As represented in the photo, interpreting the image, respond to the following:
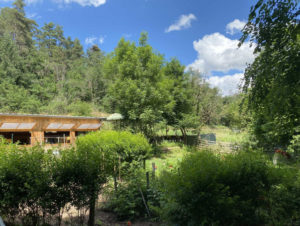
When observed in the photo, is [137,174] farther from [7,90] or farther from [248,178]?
[7,90]

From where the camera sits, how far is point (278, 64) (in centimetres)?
284

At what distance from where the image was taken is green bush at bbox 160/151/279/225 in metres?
2.56

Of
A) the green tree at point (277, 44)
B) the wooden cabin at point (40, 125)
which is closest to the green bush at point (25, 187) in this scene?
the green tree at point (277, 44)


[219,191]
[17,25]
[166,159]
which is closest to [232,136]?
[166,159]

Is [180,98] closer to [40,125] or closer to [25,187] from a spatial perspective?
[40,125]

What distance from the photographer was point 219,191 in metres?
2.58

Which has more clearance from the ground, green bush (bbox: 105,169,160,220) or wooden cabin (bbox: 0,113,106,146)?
wooden cabin (bbox: 0,113,106,146)

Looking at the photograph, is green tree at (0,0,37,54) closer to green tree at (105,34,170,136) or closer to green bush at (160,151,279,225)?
green tree at (105,34,170,136)

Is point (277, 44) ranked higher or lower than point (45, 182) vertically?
higher

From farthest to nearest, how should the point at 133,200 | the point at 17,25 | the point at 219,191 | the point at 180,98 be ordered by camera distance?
the point at 17,25
the point at 180,98
the point at 133,200
the point at 219,191

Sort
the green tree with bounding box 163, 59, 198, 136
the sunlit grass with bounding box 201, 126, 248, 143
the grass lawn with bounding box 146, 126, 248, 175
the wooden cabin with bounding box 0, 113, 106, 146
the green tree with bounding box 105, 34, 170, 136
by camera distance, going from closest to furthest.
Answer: the grass lawn with bounding box 146, 126, 248, 175 → the wooden cabin with bounding box 0, 113, 106, 146 → the green tree with bounding box 105, 34, 170, 136 → the sunlit grass with bounding box 201, 126, 248, 143 → the green tree with bounding box 163, 59, 198, 136

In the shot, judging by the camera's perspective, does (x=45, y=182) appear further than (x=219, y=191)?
Yes

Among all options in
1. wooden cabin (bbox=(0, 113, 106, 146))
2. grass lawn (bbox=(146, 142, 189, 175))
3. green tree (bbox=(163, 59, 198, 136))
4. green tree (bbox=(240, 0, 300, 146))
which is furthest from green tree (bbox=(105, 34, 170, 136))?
green tree (bbox=(240, 0, 300, 146))

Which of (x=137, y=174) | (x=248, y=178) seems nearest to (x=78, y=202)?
(x=137, y=174)
